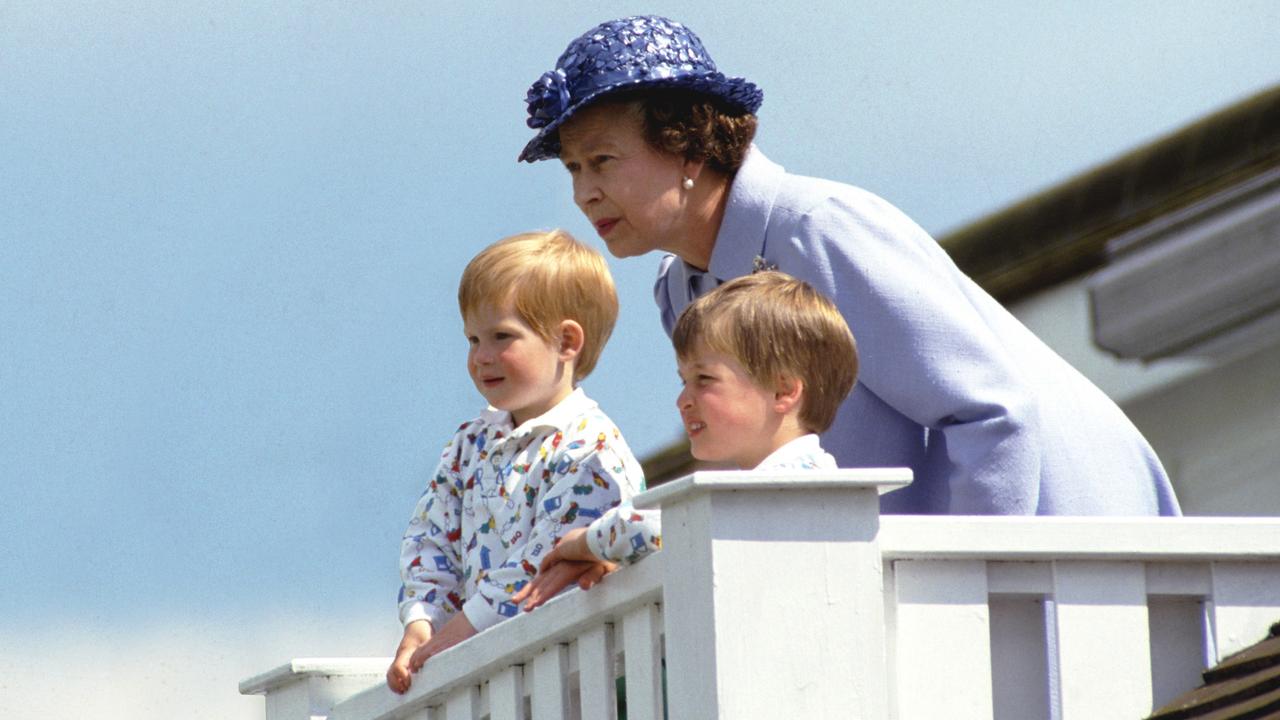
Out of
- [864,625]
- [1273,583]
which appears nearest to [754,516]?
[864,625]

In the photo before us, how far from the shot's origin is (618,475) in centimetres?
433

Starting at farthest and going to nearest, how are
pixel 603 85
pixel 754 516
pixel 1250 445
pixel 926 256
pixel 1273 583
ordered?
1. pixel 1250 445
2. pixel 603 85
3. pixel 926 256
4. pixel 1273 583
5. pixel 754 516

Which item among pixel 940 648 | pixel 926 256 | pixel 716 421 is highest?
pixel 926 256

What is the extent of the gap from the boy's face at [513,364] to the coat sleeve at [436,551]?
189mm

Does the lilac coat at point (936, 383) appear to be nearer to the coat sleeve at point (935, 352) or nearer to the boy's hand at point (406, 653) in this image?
the coat sleeve at point (935, 352)

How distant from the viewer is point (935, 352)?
4.07m

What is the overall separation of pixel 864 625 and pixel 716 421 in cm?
61

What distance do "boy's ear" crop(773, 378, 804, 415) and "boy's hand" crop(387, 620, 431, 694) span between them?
0.94 meters

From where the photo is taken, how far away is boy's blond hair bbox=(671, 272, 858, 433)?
384 cm

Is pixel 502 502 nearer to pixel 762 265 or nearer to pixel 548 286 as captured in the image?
pixel 548 286

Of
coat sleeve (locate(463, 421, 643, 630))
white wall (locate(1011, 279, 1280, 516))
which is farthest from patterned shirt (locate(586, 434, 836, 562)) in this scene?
white wall (locate(1011, 279, 1280, 516))

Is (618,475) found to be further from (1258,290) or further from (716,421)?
(1258,290)

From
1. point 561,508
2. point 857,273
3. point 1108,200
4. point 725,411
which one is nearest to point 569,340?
point 561,508

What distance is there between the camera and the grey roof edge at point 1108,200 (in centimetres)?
1051
